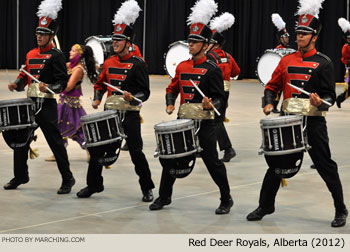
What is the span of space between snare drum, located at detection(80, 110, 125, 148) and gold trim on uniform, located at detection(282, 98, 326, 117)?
4.77 feet

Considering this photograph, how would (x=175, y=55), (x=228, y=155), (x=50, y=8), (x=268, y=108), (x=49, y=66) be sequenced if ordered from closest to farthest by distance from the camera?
(x=268, y=108)
(x=49, y=66)
(x=50, y=8)
(x=228, y=155)
(x=175, y=55)

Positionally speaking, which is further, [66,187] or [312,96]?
[66,187]

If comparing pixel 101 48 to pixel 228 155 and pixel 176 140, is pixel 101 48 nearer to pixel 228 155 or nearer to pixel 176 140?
pixel 228 155

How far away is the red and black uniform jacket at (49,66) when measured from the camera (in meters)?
7.13

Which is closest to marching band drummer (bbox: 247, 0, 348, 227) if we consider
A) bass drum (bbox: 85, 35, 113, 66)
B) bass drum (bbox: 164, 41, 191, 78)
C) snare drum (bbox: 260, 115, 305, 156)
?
snare drum (bbox: 260, 115, 305, 156)

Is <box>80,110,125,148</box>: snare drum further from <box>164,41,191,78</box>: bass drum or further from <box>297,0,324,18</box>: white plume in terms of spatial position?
<box>164,41,191,78</box>: bass drum

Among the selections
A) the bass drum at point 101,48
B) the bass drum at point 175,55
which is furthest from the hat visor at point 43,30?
the bass drum at point 101,48

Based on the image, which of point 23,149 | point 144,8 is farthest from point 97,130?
point 144,8

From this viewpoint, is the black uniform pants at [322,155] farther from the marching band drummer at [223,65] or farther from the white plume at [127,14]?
the marching band drummer at [223,65]

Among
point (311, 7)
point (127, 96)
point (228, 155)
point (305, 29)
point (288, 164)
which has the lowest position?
point (228, 155)

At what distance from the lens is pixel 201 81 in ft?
20.9

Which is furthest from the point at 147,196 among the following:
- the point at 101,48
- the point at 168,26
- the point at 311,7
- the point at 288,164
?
the point at 168,26

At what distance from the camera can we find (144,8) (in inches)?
952

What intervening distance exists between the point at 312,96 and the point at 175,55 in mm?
13991
